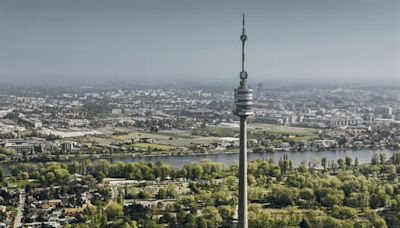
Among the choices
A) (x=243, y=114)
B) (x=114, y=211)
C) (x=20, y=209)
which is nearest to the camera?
(x=243, y=114)

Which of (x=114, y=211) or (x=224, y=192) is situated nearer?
(x=114, y=211)

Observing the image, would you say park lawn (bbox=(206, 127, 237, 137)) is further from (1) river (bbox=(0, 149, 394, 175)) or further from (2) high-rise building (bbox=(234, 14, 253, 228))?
(2) high-rise building (bbox=(234, 14, 253, 228))

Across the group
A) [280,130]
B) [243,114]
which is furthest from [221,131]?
[243,114]

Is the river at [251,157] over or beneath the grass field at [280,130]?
beneath

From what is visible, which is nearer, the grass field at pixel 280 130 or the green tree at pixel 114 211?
the green tree at pixel 114 211

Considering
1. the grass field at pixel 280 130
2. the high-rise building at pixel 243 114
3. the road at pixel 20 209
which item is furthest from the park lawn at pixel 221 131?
the high-rise building at pixel 243 114

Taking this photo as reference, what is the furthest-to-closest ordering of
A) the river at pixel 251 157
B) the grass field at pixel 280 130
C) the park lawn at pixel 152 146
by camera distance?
the grass field at pixel 280 130 → the park lawn at pixel 152 146 → the river at pixel 251 157

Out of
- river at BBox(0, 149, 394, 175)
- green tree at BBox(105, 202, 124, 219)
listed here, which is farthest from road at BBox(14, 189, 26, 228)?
river at BBox(0, 149, 394, 175)

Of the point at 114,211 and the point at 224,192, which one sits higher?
the point at 224,192

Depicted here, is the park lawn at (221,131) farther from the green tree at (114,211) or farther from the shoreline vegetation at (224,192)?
the green tree at (114,211)

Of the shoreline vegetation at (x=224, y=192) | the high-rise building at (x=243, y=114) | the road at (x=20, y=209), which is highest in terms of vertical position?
the high-rise building at (x=243, y=114)

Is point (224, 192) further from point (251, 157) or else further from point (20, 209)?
point (251, 157)

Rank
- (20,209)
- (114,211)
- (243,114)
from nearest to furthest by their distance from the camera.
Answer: (243,114) → (114,211) → (20,209)

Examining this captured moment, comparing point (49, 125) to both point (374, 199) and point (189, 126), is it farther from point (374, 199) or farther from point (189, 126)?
point (374, 199)
